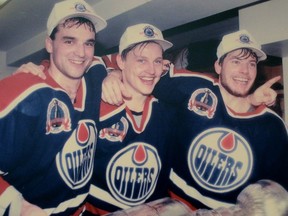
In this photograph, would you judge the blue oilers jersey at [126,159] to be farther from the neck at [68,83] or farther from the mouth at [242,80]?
the mouth at [242,80]

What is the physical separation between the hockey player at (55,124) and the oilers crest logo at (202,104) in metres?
0.50

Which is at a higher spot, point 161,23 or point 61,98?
point 161,23

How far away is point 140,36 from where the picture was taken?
172 centimetres

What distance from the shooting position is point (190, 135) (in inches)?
73.5

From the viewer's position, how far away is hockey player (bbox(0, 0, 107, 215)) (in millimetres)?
1433

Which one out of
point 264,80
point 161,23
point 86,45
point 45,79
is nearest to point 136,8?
point 161,23

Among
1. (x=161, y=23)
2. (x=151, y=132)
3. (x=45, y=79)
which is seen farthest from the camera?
(x=161, y=23)

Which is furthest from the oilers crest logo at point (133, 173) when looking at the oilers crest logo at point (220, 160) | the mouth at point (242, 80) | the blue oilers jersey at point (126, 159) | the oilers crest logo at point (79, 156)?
the mouth at point (242, 80)

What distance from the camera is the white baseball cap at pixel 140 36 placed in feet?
5.64

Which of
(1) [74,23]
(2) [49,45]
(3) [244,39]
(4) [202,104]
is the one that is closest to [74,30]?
(1) [74,23]

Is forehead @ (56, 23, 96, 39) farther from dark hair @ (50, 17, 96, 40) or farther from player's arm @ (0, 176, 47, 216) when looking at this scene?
player's arm @ (0, 176, 47, 216)

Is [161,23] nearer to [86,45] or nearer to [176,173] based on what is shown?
[86,45]

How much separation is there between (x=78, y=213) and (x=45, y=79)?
627 mm

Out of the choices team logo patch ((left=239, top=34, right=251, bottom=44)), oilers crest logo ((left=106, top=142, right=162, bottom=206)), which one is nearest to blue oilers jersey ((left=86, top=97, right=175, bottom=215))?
oilers crest logo ((left=106, top=142, right=162, bottom=206))
